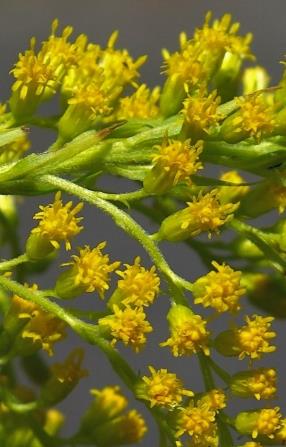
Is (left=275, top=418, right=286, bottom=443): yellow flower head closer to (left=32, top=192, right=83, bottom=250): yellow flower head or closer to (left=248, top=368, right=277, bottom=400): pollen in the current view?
(left=248, top=368, right=277, bottom=400): pollen

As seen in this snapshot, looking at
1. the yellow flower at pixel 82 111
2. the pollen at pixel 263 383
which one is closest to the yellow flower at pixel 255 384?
the pollen at pixel 263 383

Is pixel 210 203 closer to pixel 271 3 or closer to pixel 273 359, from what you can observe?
pixel 273 359

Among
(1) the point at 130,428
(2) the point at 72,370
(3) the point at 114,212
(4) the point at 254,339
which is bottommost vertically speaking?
(1) the point at 130,428

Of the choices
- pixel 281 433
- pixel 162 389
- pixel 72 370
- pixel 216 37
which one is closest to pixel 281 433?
pixel 281 433

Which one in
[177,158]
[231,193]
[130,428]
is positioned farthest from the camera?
[130,428]

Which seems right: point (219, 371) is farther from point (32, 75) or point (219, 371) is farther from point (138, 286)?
point (32, 75)

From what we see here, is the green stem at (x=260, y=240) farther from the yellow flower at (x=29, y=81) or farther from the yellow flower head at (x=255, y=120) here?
the yellow flower at (x=29, y=81)

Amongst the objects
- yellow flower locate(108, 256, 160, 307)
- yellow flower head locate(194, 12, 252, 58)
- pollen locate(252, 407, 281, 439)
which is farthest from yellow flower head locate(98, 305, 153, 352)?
yellow flower head locate(194, 12, 252, 58)
